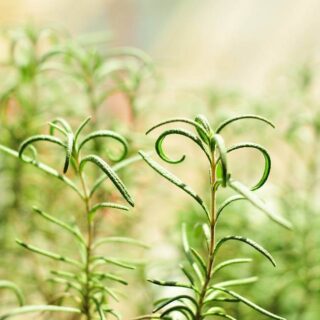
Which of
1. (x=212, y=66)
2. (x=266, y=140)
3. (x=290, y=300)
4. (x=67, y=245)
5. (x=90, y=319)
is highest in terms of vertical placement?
(x=212, y=66)

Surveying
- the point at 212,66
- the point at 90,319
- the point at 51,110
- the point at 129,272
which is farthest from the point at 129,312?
the point at 212,66

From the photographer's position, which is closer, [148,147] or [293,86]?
[148,147]

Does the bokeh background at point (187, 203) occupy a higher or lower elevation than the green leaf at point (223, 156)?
higher

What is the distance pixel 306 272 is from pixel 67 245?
0.36m

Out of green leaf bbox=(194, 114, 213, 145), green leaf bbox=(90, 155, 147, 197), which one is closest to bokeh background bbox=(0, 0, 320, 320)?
green leaf bbox=(90, 155, 147, 197)

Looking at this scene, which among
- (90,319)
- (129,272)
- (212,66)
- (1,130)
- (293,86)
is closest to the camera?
(90,319)

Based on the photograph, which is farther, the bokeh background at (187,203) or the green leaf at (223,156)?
the bokeh background at (187,203)

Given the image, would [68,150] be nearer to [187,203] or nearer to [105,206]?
[105,206]

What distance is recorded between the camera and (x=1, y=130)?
0.77 m

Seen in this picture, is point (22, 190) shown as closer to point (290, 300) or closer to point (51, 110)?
point (51, 110)

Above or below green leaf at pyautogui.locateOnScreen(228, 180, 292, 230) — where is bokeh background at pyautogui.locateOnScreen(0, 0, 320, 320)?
above

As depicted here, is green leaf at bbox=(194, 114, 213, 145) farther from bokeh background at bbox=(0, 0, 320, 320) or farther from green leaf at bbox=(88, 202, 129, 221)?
bokeh background at bbox=(0, 0, 320, 320)

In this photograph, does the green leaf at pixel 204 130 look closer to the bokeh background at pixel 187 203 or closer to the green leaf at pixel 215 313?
the green leaf at pixel 215 313

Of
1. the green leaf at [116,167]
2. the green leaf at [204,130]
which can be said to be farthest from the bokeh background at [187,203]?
the green leaf at [204,130]
